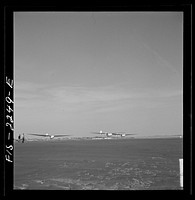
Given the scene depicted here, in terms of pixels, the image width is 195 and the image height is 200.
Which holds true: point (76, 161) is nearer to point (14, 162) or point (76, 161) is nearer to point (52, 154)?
point (52, 154)

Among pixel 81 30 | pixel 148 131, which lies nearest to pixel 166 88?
pixel 81 30

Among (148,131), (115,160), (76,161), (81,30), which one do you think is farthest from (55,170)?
(148,131)

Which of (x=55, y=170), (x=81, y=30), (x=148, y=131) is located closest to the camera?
(x=148, y=131)
